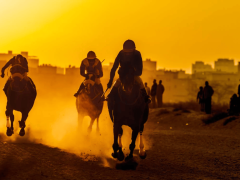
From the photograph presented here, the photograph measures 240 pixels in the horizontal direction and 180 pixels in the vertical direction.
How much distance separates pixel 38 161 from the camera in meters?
11.2

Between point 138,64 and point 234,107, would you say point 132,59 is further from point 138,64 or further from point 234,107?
point 234,107

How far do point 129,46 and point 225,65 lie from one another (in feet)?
555

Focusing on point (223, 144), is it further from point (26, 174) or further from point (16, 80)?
point (26, 174)

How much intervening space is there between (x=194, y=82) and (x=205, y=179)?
127790mm

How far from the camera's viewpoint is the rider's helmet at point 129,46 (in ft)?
39.4

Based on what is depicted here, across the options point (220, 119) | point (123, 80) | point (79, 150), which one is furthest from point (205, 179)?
point (220, 119)

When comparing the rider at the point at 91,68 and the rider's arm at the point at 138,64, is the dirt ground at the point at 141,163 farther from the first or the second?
the rider at the point at 91,68

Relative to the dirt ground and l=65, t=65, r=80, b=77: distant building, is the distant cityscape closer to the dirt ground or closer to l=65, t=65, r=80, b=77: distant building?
l=65, t=65, r=80, b=77: distant building

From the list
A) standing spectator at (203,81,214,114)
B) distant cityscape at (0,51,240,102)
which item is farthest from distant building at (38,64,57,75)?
standing spectator at (203,81,214,114)

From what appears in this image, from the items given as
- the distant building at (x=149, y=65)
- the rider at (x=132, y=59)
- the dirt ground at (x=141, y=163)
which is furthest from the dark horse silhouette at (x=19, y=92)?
the distant building at (x=149, y=65)

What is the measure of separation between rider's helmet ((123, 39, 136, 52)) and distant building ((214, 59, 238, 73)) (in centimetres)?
16661

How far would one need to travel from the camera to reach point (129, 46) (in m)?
12.0

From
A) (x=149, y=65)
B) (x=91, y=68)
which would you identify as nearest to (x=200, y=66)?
(x=149, y=65)

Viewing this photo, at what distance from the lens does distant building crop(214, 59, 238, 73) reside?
17538 centimetres
